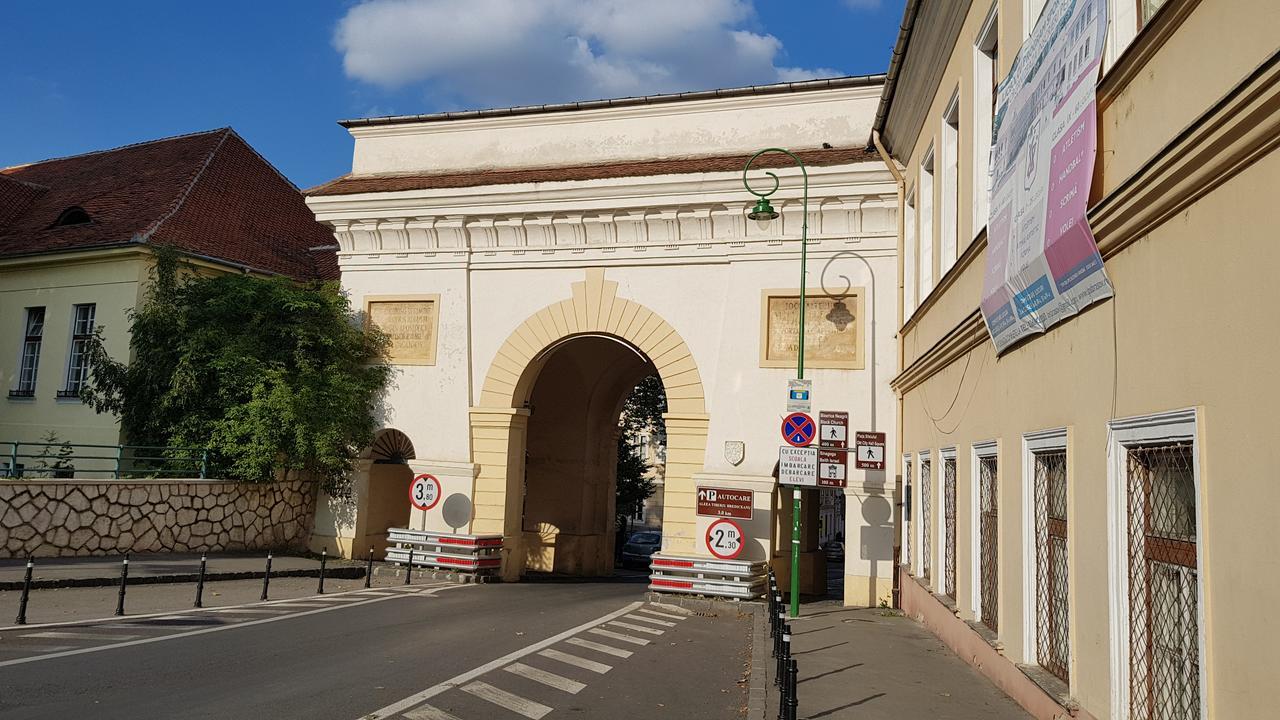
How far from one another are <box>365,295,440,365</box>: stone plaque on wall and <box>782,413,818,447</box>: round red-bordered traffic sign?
31.8 ft

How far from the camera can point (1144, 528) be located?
6.00 m

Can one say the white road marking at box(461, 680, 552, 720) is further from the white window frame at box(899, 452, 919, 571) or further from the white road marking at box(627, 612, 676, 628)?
the white window frame at box(899, 452, 919, 571)

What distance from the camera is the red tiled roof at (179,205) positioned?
26078 millimetres

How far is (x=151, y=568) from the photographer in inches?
689

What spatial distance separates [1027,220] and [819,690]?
475 centimetres

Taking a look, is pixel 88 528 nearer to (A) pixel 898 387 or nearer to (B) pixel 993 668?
(A) pixel 898 387

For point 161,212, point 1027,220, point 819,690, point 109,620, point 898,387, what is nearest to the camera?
point 1027,220

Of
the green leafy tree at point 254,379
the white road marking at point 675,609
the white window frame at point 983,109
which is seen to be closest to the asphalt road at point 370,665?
the white road marking at point 675,609

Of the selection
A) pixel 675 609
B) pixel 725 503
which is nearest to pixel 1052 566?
pixel 675 609

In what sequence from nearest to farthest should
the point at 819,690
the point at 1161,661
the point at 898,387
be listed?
the point at 1161,661
the point at 819,690
the point at 898,387

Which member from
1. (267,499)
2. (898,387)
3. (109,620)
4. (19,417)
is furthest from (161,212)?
(898,387)

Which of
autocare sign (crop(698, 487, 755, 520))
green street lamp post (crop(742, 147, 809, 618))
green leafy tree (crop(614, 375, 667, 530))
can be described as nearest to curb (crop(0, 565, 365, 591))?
autocare sign (crop(698, 487, 755, 520))

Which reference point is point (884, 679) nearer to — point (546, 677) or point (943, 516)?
point (546, 677)

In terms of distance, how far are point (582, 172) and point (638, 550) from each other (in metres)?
19.0
